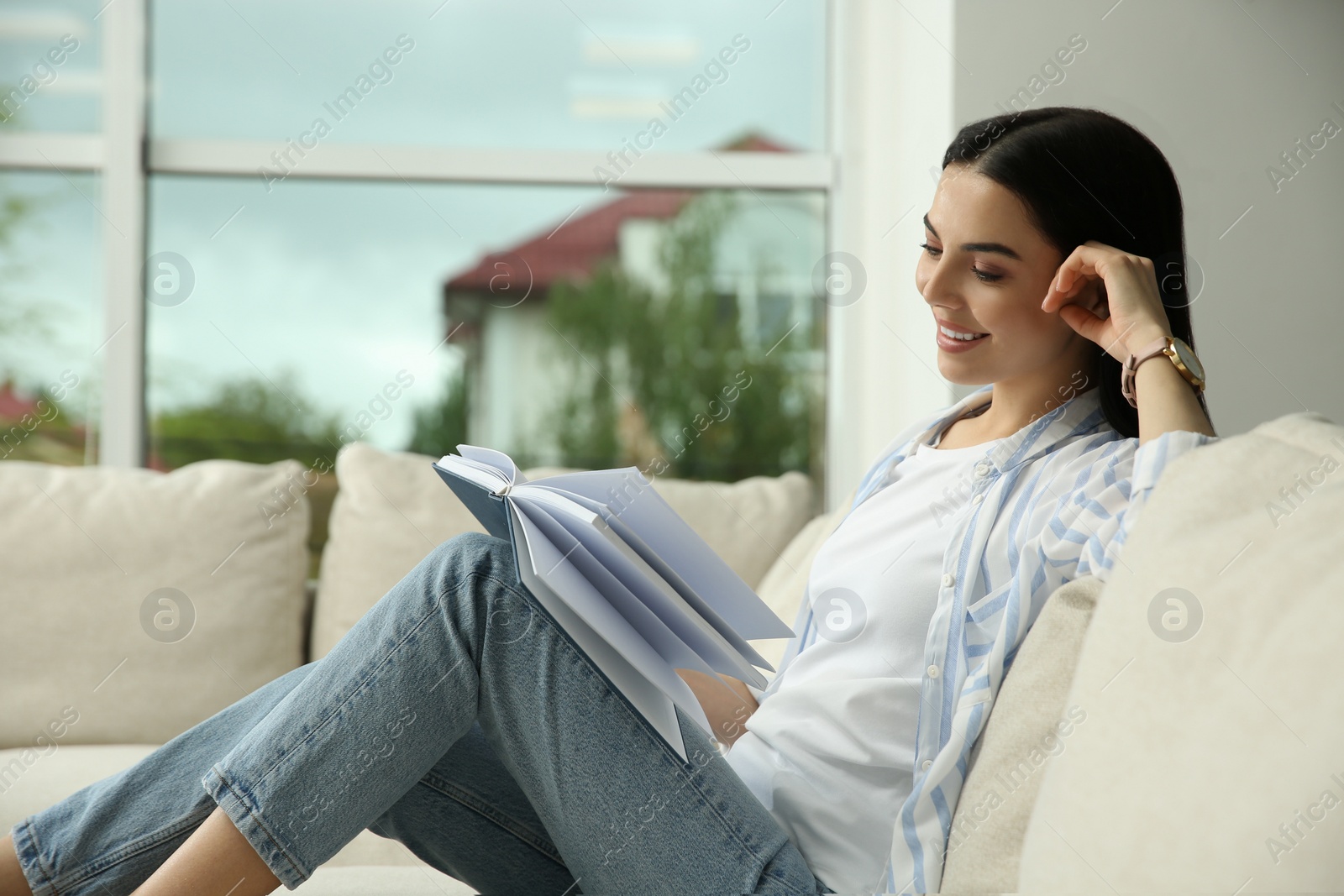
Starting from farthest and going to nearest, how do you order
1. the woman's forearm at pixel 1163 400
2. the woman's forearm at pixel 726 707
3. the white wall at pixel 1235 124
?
the white wall at pixel 1235 124
the woman's forearm at pixel 726 707
the woman's forearm at pixel 1163 400

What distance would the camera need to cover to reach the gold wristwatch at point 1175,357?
0.95 m

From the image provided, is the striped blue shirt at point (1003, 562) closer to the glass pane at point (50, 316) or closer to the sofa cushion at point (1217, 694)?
the sofa cushion at point (1217, 694)

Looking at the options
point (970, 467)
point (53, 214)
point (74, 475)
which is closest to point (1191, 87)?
point (970, 467)

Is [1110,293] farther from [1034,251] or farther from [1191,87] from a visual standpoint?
[1191,87]

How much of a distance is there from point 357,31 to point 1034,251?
5.89 feet

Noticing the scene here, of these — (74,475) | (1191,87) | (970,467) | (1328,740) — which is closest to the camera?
(1328,740)

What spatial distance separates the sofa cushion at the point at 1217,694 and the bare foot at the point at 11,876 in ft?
2.73

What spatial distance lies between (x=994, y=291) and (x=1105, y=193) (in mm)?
142

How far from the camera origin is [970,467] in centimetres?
112

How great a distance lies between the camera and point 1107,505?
0.93 meters

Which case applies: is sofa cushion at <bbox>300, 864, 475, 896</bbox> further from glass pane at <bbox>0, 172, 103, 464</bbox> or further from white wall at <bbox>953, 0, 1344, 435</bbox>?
glass pane at <bbox>0, 172, 103, 464</bbox>

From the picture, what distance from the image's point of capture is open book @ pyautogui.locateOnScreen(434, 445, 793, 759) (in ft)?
2.71

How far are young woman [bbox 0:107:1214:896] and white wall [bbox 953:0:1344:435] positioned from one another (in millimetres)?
709

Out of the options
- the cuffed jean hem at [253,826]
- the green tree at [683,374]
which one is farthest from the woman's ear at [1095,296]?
the green tree at [683,374]
